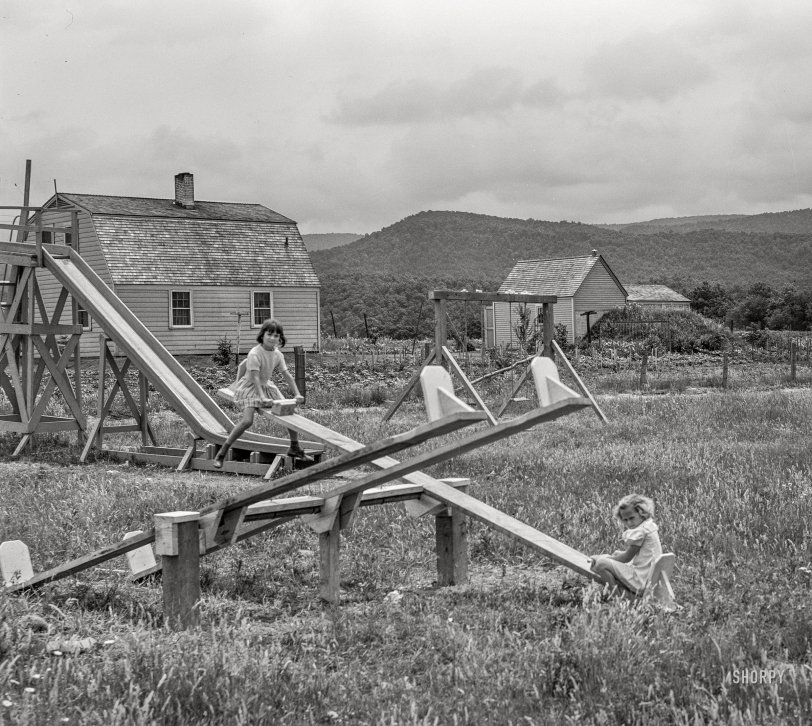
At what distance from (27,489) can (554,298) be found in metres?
11.8

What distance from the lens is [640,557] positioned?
5691mm

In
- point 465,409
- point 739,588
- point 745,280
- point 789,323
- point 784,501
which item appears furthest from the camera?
point 745,280

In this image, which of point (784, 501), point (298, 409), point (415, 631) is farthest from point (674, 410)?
point (415, 631)

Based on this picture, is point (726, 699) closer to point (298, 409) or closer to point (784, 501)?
point (784, 501)

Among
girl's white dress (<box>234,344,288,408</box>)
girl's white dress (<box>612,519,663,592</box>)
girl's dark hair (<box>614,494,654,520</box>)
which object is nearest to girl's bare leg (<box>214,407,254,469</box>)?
girl's white dress (<box>234,344,288,408</box>)

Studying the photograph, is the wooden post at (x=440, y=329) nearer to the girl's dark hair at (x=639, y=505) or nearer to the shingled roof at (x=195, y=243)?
the girl's dark hair at (x=639, y=505)

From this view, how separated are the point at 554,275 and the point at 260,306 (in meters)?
25.9

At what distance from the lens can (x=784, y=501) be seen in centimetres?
823

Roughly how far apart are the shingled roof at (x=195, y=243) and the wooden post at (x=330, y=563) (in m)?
31.8

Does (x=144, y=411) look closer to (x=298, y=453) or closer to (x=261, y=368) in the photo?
(x=298, y=453)

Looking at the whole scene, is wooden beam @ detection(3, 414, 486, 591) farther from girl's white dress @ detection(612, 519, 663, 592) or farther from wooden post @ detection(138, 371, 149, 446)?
wooden post @ detection(138, 371, 149, 446)

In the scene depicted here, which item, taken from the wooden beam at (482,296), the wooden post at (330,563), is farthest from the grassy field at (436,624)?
the wooden beam at (482,296)

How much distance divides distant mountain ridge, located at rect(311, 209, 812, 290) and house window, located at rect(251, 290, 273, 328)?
335 ft

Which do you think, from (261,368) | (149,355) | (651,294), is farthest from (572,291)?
(261,368)
